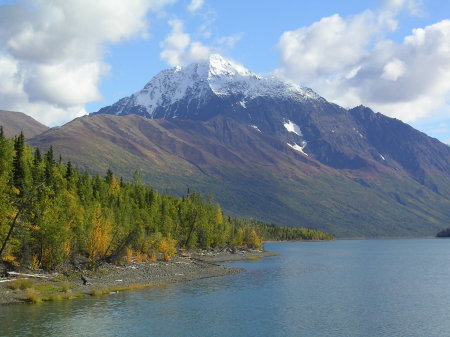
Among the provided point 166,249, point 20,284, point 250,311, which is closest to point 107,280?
point 20,284

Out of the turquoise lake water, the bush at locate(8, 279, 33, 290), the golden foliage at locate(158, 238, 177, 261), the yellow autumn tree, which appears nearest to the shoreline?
the bush at locate(8, 279, 33, 290)


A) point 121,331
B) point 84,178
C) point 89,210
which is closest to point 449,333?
point 121,331

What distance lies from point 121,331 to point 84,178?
78551 mm

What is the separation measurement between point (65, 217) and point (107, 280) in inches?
572

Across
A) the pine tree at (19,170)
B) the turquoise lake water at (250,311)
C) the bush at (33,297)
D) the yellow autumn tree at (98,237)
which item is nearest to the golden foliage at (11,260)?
the bush at (33,297)

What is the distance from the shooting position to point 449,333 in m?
59.9

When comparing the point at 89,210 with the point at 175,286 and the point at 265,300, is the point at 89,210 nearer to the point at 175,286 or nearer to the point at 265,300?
the point at 175,286

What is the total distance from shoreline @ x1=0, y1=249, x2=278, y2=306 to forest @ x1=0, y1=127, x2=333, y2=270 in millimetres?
4252

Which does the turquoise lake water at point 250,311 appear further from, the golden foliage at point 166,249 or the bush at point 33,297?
the golden foliage at point 166,249

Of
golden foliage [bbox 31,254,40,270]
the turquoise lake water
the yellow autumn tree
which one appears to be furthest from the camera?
the yellow autumn tree

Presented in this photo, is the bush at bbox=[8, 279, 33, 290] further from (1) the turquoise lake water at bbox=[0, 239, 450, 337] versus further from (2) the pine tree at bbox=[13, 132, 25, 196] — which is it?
(2) the pine tree at bbox=[13, 132, 25, 196]

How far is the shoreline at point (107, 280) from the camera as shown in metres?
74.1

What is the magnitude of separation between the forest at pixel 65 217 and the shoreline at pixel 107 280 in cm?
425

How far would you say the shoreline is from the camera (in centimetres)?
7412
